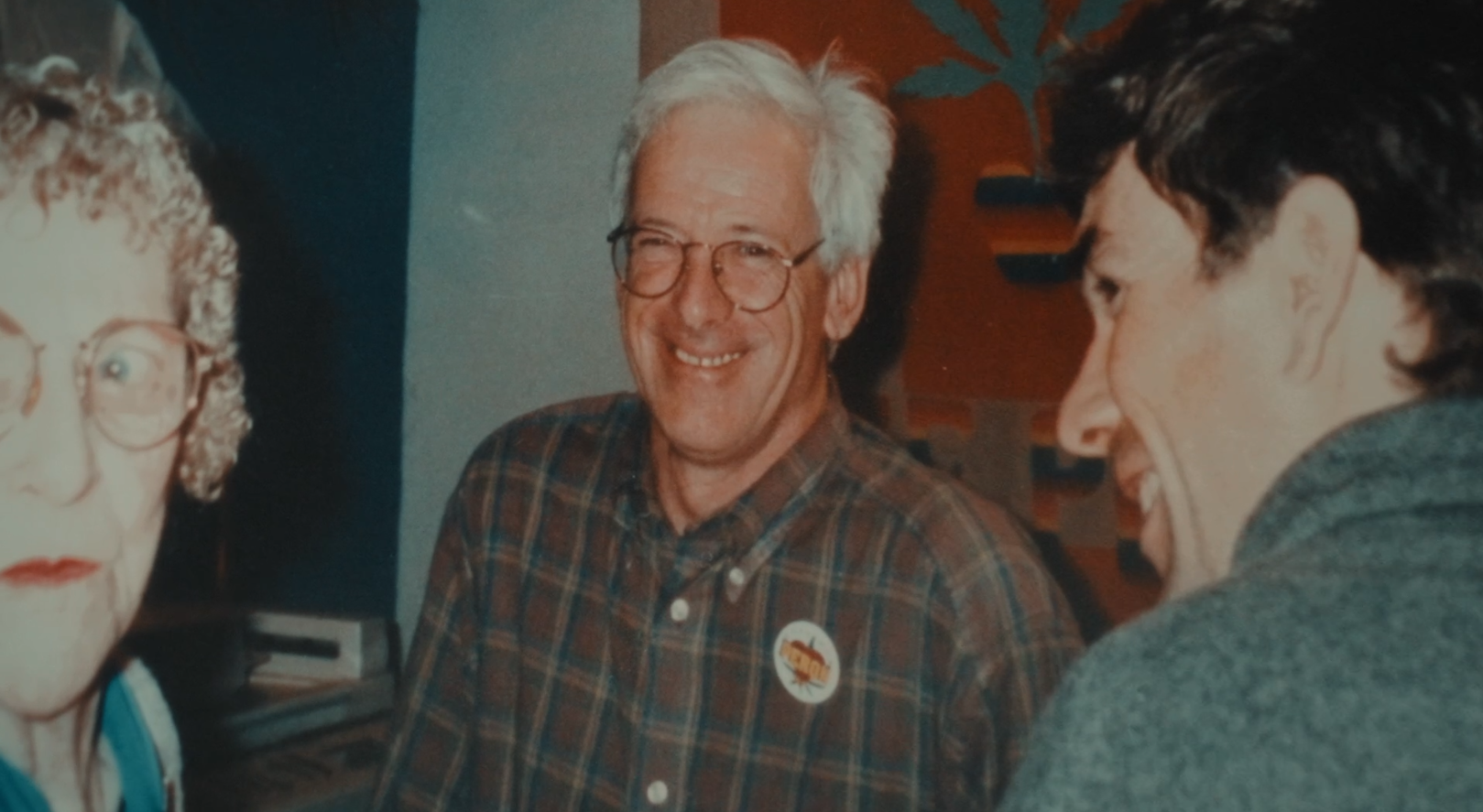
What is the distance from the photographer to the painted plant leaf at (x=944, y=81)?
119cm

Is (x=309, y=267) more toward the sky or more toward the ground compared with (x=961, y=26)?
more toward the ground

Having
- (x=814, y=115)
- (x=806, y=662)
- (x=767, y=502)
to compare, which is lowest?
(x=806, y=662)

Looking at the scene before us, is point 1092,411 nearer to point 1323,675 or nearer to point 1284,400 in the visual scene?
point 1284,400

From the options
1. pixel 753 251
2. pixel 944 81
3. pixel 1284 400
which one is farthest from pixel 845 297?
pixel 1284 400

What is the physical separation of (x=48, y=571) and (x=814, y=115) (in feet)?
2.57

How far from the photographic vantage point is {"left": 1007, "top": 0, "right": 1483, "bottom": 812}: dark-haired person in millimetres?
467

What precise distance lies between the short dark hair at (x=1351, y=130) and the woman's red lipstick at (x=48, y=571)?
2.23 feet

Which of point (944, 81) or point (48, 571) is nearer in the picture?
point (48, 571)

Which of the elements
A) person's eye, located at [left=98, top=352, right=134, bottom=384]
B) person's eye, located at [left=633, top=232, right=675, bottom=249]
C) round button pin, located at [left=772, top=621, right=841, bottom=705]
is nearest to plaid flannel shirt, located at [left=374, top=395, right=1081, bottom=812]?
round button pin, located at [left=772, top=621, right=841, bottom=705]

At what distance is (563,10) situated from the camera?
1.21 meters

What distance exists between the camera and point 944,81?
1224 millimetres

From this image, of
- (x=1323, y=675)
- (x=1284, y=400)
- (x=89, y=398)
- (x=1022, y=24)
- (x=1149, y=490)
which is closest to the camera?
(x=1323, y=675)

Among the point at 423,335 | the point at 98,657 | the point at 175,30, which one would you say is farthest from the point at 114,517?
the point at 423,335

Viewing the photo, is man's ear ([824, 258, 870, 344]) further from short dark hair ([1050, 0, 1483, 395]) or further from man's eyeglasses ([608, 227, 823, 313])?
short dark hair ([1050, 0, 1483, 395])
